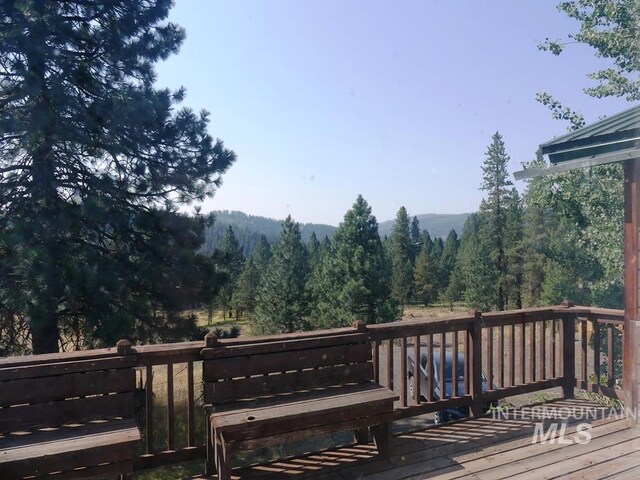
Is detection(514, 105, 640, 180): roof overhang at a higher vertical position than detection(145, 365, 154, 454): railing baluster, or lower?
higher

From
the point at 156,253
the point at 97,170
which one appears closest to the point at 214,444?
the point at 156,253

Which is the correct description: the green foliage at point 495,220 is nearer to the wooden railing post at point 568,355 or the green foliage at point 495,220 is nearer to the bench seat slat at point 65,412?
the wooden railing post at point 568,355

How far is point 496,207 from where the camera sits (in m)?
33.2

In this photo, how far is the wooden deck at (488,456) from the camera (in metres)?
3.12

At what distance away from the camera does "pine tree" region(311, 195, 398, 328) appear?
23.7 metres

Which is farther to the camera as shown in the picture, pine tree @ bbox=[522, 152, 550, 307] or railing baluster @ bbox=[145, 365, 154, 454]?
pine tree @ bbox=[522, 152, 550, 307]

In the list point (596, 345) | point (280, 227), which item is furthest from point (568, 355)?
point (280, 227)

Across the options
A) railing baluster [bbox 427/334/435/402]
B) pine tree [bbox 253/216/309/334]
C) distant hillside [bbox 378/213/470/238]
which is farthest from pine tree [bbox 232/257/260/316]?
distant hillside [bbox 378/213/470/238]

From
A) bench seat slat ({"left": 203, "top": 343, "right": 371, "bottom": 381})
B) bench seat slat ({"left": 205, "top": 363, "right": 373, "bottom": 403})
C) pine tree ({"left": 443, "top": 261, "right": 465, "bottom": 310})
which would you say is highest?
bench seat slat ({"left": 203, "top": 343, "right": 371, "bottom": 381})

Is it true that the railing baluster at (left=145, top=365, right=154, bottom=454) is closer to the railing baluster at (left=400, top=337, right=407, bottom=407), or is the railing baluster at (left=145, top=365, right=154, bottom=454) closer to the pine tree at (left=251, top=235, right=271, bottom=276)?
the railing baluster at (left=400, top=337, right=407, bottom=407)

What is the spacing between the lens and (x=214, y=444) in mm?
3029

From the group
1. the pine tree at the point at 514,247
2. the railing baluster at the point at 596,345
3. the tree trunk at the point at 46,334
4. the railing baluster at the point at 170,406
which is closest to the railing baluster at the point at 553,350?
the railing baluster at the point at 596,345

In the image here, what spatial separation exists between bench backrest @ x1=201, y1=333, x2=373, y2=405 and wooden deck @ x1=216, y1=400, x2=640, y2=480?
0.51 metres

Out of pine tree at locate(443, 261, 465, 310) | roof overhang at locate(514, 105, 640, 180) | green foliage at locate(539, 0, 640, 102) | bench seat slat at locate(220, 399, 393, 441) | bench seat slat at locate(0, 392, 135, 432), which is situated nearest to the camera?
bench seat slat at locate(0, 392, 135, 432)
